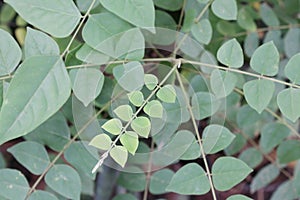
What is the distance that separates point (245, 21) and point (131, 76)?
37 centimetres

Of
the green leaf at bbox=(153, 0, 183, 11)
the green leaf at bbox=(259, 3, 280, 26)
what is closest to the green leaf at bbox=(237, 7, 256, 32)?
the green leaf at bbox=(259, 3, 280, 26)

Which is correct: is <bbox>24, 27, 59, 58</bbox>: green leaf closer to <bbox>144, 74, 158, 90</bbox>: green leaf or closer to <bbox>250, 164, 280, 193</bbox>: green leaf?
<bbox>144, 74, 158, 90</bbox>: green leaf

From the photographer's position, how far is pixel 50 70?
1.54 feet

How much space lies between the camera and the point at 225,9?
61cm

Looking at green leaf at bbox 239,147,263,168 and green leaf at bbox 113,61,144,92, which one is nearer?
green leaf at bbox 113,61,144,92

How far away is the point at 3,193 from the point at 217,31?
0.43 meters

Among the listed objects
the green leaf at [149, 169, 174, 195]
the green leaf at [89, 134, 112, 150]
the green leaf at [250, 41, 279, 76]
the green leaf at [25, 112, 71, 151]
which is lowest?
the green leaf at [149, 169, 174, 195]

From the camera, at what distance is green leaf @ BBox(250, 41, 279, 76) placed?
54 centimetres

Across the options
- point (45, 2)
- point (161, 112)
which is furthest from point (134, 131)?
point (45, 2)

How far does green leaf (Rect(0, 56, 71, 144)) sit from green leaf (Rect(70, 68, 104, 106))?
53mm

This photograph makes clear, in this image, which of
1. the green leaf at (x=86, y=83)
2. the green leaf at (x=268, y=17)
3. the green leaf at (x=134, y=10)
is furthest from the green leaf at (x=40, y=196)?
the green leaf at (x=268, y=17)

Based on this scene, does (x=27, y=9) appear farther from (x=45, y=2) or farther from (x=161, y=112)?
(x=161, y=112)

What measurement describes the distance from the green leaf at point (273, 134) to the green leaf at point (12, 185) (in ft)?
1.31

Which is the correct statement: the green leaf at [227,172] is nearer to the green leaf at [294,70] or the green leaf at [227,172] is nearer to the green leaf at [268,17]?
the green leaf at [294,70]
